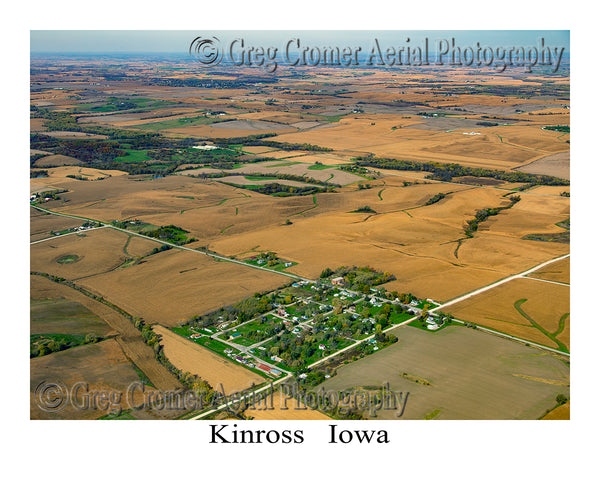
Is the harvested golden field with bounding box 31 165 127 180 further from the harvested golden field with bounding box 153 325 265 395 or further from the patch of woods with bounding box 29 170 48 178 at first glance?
the harvested golden field with bounding box 153 325 265 395

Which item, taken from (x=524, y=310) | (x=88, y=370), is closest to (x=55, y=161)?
(x=88, y=370)

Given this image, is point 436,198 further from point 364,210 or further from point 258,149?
point 258,149

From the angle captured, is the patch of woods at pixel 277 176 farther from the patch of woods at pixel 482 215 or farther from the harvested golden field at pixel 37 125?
the harvested golden field at pixel 37 125

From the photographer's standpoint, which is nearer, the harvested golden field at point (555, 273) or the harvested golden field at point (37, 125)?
the harvested golden field at point (555, 273)

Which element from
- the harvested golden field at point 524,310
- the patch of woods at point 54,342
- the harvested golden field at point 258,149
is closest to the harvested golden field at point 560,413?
the harvested golden field at point 524,310

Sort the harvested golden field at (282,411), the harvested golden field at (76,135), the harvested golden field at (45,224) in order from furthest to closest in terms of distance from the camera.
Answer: the harvested golden field at (76,135) < the harvested golden field at (45,224) < the harvested golden field at (282,411)

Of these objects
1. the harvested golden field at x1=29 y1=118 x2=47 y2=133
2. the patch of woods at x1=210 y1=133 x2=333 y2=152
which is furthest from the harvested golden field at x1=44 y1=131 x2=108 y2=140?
the patch of woods at x1=210 y1=133 x2=333 y2=152
